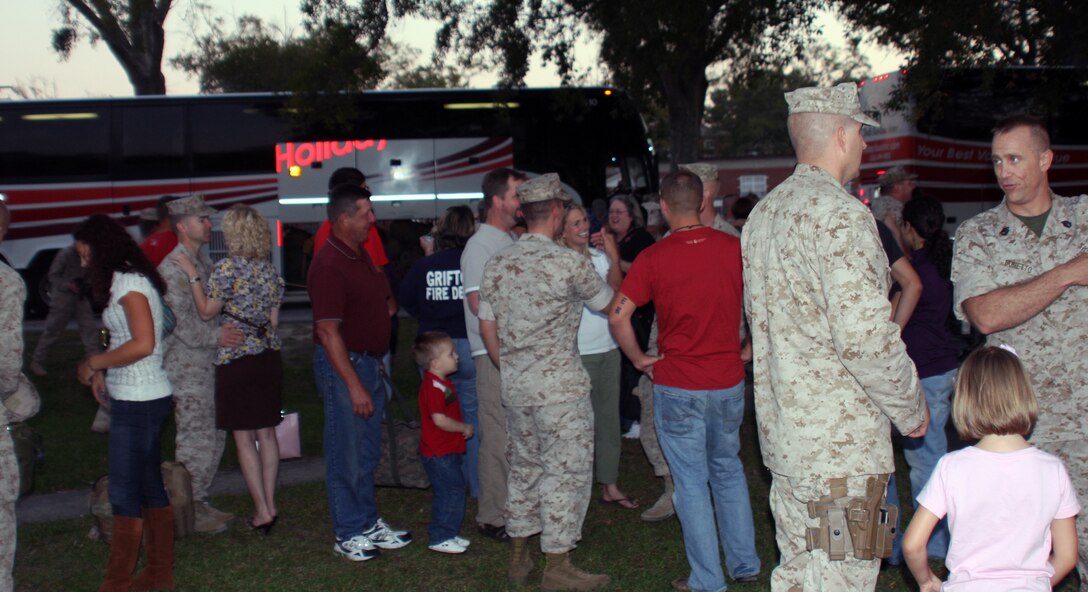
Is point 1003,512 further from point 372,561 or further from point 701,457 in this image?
point 372,561

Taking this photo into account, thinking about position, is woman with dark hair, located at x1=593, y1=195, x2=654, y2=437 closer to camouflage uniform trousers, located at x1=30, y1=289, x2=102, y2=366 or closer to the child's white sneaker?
the child's white sneaker

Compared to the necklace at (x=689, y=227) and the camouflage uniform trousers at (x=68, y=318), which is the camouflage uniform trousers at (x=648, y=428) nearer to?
the necklace at (x=689, y=227)

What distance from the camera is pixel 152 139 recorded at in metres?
18.8

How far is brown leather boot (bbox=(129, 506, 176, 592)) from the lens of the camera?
5270 millimetres

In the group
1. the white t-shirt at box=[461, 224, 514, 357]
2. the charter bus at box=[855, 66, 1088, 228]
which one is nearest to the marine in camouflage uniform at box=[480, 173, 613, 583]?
the white t-shirt at box=[461, 224, 514, 357]

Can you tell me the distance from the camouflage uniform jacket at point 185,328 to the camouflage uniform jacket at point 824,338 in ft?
12.3

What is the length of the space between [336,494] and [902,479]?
12.8 feet

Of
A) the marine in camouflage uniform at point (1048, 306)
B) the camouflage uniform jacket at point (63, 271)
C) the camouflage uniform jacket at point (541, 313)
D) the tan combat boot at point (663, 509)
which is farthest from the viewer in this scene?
the camouflage uniform jacket at point (63, 271)

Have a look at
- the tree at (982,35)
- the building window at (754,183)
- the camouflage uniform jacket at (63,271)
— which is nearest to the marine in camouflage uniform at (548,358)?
the tree at (982,35)

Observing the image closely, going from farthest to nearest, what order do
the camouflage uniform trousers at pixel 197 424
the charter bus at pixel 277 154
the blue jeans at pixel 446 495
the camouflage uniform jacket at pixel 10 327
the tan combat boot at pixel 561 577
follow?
the charter bus at pixel 277 154 < the camouflage uniform trousers at pixel 197 424 < the blue jeans at pixel 446 495 < the tan combat boot at pixel 561 577 < the camouflage uniform jacket at pixel 10 327

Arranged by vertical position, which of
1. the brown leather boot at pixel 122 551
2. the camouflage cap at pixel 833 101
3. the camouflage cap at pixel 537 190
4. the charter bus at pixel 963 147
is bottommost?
the brown leather boot at pixel 122 551

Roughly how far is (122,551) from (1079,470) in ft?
14.1

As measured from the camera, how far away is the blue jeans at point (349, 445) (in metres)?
5.75

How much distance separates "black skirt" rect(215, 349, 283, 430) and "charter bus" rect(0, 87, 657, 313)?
501 inches
